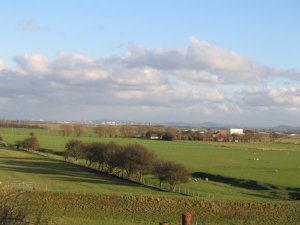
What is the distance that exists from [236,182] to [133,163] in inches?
546

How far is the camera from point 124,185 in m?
57.6

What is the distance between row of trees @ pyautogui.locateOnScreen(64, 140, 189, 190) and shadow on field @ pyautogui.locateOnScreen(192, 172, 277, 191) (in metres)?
8.76

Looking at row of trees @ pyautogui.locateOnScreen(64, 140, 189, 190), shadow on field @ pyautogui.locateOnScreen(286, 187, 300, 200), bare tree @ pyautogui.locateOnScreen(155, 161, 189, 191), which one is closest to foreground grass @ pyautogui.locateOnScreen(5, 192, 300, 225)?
shadow on field @ pyautogui.locateOnScreen(286, 187, 300, 200)

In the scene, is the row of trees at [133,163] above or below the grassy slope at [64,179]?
above

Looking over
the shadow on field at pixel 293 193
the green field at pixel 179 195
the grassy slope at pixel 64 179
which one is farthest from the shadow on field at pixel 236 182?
the grassy slope at pixel 64 179

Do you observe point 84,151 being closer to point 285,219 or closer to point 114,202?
point 114,202

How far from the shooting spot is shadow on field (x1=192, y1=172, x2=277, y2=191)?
196 feet

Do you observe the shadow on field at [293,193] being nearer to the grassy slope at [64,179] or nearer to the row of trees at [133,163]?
the row of trees at [133,163]

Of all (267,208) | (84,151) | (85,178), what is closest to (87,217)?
(267,208)

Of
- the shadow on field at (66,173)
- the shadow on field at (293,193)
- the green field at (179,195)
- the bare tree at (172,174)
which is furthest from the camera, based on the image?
the shadow on field at (66,173)

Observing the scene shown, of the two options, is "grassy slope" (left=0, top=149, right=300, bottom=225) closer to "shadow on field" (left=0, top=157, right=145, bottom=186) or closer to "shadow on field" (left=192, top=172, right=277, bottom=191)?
"shadow on field" (left=0, top=157, right=145, bottom=186)

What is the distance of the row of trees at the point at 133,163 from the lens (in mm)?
56969

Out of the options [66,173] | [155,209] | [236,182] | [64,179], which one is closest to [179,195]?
[155,209]

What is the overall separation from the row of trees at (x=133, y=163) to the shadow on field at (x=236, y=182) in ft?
28.7
